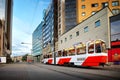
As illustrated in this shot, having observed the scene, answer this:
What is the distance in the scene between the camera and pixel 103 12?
40.8 meters

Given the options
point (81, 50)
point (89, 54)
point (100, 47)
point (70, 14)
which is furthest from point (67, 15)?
point (100, 47)

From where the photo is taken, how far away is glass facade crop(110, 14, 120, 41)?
3734cm

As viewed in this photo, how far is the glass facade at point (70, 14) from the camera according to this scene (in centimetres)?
9588

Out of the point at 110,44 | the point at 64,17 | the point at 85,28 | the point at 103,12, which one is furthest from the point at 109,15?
the point at 64,17

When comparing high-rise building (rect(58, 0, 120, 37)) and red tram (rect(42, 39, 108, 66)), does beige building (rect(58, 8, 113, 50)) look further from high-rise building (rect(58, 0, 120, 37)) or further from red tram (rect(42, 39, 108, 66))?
high-rise building (rect(58, 0, 120, 37))

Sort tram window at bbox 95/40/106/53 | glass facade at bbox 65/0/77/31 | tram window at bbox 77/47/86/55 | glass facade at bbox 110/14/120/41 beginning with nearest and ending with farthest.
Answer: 1. tram window at bbox 95/40/106/53
2. tram window at bbox 77/47/86/55
3. glass facade at bbox 110/14/120/41
4. glass facade at bbox 65/0/77/31

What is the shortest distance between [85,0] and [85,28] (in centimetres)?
4000

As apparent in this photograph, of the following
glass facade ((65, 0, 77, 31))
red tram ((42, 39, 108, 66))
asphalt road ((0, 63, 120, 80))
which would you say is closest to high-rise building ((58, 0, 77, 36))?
glass facade ((65, 0, 77, 31))

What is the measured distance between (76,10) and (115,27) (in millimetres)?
57523

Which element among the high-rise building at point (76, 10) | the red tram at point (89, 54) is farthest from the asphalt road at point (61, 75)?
the high-rise building at point (76, 10)

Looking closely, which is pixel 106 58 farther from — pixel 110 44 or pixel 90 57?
pixel 110 44

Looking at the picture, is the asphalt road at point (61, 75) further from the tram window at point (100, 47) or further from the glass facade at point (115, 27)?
the glass facade at point (115, 27)

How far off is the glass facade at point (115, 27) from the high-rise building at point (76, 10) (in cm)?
4142

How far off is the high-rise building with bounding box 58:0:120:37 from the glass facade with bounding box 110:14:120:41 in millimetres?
41420
